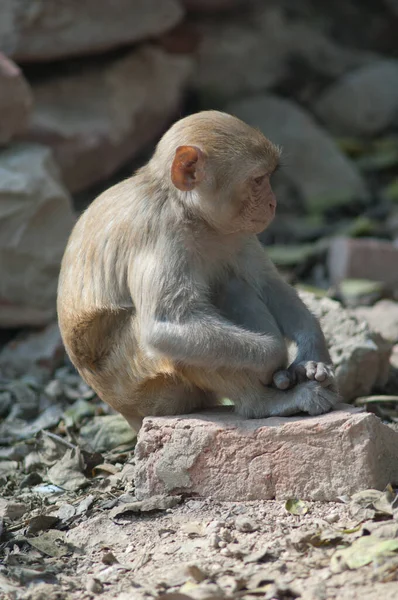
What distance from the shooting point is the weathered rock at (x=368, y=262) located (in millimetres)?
10227

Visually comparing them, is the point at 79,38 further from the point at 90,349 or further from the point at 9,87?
the point at 90,349

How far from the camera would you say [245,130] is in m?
5.42

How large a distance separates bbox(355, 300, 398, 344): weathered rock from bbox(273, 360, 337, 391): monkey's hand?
318 cm

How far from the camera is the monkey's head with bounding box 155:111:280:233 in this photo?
5359 millimetres

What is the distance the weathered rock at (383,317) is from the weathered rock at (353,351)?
3.84 ft

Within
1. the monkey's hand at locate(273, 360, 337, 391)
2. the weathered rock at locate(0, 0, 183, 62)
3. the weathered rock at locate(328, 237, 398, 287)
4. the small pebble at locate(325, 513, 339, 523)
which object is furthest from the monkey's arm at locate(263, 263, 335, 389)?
the weathered rock at locate(0, 0, 183, 62)

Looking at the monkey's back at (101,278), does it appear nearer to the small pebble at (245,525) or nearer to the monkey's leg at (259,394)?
the monkey's leg at (259,394)

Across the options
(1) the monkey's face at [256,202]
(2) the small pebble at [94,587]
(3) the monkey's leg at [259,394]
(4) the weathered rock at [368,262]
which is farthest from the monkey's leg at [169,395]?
(4) the weathered rock at [368,262]

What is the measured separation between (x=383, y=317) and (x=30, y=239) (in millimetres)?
3623

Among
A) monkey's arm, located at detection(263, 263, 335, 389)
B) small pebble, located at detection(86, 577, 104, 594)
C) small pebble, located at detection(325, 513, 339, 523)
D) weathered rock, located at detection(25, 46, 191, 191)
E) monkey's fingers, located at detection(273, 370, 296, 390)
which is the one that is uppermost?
weathered rock, located at detection(25, 46, 191, 191)

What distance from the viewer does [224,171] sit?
5395mm

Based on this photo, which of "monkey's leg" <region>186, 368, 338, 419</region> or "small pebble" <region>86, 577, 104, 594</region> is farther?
"monkey's leg" <region>186, 368, 338, 419</region>

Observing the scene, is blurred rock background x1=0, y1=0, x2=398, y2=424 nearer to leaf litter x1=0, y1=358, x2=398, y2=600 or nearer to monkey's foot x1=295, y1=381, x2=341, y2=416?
monkey's foot x1=295, y1=381, x2=341, y2=416

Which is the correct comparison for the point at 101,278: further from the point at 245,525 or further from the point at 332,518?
the point at 332,518
